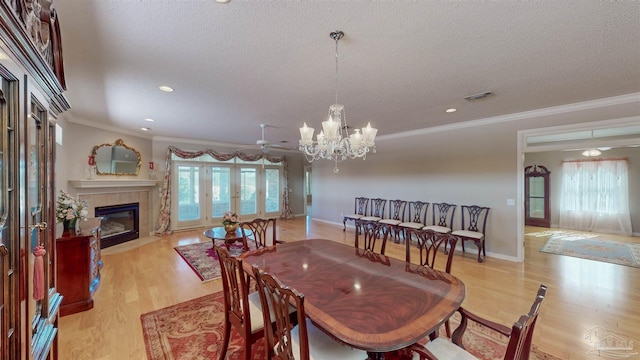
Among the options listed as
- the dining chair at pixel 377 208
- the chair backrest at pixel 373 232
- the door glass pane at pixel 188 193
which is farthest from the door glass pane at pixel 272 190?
the chair backrest at pixel 373 232

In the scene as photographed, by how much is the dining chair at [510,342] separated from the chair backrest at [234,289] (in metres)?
1.02

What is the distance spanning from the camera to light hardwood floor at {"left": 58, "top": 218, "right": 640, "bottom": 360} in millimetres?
2170

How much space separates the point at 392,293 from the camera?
5.14ft

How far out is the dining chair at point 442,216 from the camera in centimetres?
493

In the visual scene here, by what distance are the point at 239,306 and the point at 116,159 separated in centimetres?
536

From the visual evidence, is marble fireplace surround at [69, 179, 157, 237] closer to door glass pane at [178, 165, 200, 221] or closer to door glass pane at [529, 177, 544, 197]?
door glass pane at [178, 165, 200, 221]

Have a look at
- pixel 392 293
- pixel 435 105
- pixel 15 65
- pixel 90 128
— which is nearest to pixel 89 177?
pixel 90 128

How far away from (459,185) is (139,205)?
7121 mm

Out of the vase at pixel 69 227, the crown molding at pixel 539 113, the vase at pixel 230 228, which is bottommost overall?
the vase at pixel 230 228

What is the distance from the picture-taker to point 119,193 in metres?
5.36

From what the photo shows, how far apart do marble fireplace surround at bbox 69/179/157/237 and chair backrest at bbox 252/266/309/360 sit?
5.06m

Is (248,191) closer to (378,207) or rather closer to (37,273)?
(378,207)

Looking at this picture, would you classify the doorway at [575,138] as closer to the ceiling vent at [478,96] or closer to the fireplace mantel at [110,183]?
the ceiling vent at [478,96]

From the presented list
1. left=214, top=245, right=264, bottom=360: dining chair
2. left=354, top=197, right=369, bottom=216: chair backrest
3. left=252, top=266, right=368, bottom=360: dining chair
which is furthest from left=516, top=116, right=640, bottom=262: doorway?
left=214, top=245, right=264, bottom=360: dining chair
